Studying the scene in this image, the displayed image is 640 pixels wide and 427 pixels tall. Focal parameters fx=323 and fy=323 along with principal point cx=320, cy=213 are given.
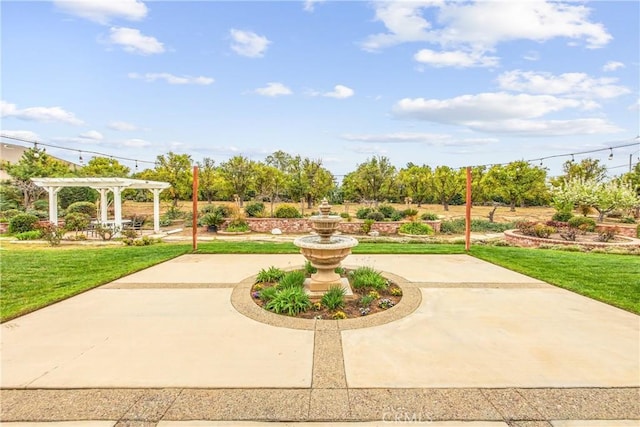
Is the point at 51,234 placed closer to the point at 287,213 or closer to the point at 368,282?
the point at 287,213

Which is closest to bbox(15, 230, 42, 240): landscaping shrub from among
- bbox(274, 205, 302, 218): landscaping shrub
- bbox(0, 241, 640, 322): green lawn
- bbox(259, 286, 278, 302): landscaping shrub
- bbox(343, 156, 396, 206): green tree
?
bbox(0, 241, 640, 322): green lawn

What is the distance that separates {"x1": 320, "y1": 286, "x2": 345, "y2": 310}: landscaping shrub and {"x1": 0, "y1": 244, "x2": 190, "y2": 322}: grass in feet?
14.5

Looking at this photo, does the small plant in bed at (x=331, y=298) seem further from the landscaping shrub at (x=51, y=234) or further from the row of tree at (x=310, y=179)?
the row of tree at (x=310, y=179)

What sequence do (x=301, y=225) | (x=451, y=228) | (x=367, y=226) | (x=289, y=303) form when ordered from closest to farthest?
(x=289, y=303) → (x=367, y=226) → (x=451, y=228) → (x=301, y=225)

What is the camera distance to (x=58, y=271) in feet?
23.6

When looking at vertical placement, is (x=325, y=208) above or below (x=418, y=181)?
below

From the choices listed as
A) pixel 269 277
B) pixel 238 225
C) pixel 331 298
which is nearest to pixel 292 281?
pixel 269 277

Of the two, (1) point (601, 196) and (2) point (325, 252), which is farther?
(1) point (601, 196)

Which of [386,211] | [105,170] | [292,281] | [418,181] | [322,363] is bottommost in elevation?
[322,363]

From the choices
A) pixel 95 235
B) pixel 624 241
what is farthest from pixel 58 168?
pixel 624 241

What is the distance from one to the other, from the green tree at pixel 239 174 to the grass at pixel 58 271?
14.3 metres

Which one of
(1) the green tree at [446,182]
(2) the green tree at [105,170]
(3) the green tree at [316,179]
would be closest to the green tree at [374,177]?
(3) the green tree at [316,179]

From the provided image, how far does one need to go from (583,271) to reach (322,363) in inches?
283

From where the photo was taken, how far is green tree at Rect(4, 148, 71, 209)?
1831 cm
